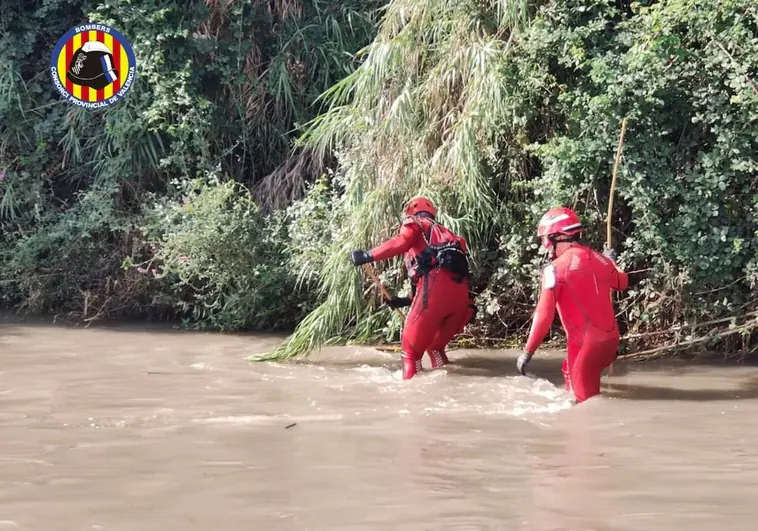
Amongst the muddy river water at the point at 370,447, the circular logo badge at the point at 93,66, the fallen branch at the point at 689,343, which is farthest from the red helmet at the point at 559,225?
the circular logo badge at the point at 93,66

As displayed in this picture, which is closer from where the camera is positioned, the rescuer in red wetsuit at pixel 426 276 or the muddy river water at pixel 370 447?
the muddy river water at pixel 370 447

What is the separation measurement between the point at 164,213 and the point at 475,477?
7308mm

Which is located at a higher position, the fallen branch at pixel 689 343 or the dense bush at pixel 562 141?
the dense bush at pixel 562 141

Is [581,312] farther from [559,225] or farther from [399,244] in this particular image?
[399,244]

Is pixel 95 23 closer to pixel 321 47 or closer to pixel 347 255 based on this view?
pixel 321 47

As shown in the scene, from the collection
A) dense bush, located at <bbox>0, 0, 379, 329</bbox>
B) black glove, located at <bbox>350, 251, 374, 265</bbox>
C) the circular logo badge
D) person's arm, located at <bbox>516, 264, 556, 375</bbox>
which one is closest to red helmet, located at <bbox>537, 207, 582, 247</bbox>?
person's arm, located at <bbox>516, 264, 556, 375</bbox>

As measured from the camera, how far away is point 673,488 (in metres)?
4.50

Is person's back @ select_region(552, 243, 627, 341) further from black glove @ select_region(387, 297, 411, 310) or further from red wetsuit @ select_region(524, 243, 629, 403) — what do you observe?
black glove @ select_region(387, 297, 411, 310)

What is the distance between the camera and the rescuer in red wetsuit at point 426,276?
7.76 meters

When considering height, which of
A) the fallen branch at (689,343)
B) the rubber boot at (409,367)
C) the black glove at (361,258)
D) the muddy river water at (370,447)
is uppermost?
the black glove at (361,258)

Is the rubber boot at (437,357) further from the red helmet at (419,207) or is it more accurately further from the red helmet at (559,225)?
the red helmet at (559,225)

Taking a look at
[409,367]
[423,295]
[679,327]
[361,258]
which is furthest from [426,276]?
[679,327]

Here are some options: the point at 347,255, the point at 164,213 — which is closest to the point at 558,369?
the point at 347,255

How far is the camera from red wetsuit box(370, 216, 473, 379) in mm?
7750
